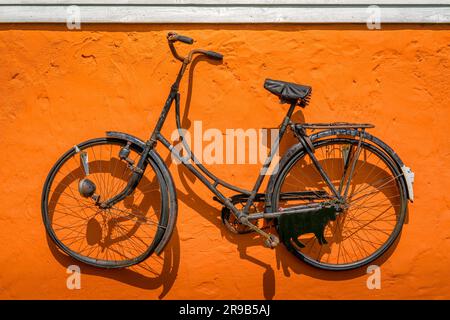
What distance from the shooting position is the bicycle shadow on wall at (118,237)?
4.08 m

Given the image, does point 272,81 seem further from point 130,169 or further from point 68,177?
point 68,177

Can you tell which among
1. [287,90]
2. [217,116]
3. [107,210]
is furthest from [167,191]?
[287,90]

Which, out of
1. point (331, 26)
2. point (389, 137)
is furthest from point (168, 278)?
point (331, 26)

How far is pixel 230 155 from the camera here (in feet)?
13.4

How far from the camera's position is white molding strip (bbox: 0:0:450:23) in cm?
395

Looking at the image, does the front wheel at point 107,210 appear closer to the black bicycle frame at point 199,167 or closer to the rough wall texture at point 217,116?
the rough wall texture at point 217,116

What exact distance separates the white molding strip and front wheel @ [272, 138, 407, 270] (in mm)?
987

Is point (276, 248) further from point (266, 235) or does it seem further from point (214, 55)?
point (214, 55)

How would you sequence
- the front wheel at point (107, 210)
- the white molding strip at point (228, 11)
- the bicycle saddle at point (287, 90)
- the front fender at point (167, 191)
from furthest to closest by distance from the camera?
the front wheel at point (107, 210)
the white molding strip at point (228, 11)
the front fender at point (167, 191)
the bicycle saddle at point (287, 90)

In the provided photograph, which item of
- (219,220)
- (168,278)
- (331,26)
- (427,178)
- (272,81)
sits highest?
(331,26)

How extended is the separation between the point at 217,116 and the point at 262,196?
0.69 meters

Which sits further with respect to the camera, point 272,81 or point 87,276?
point 87,276

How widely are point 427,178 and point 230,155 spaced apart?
151cm

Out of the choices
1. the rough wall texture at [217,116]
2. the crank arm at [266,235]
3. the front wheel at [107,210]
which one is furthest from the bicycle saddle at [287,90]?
the front wheel at [107,210]
